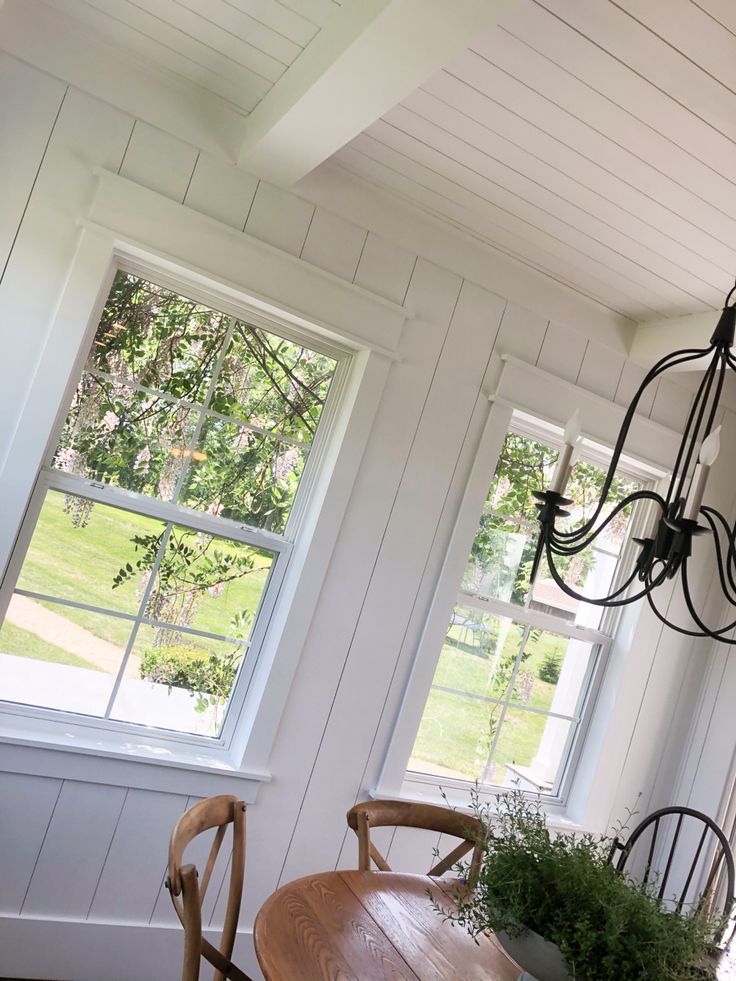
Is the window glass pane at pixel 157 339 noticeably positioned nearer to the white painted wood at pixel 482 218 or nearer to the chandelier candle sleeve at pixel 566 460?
the white painted wood at pixel 482 218

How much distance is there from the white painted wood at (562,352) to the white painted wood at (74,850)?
6.93 feet

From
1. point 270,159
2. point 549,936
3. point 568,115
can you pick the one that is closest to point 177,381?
point 270,159

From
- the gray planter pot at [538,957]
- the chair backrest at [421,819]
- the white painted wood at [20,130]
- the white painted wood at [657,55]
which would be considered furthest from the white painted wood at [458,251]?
the gray planter pot at [538,957]

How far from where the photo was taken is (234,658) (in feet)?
9.10

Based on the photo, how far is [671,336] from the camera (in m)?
3.14

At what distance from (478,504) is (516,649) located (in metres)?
0.65

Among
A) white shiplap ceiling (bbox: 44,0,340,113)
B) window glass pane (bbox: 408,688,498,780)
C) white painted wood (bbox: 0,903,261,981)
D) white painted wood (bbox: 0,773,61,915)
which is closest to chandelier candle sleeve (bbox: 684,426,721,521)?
white shiplap ceiling (bbox: 44,0,340,113)

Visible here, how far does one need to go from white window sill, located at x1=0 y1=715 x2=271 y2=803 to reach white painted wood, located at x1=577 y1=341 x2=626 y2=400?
6.19 feet

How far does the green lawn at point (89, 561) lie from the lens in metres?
2.49

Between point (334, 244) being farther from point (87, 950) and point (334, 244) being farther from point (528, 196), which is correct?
point (87, 950)

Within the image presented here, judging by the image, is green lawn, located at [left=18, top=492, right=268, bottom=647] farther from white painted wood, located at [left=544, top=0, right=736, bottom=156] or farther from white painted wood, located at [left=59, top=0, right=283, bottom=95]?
white painted wood, located at [left=544, top=0, right=736, bottom=156]

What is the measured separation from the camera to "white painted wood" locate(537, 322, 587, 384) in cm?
314

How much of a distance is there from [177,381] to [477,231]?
3.79ft

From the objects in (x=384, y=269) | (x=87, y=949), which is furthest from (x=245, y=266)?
(x=87, y=949)
